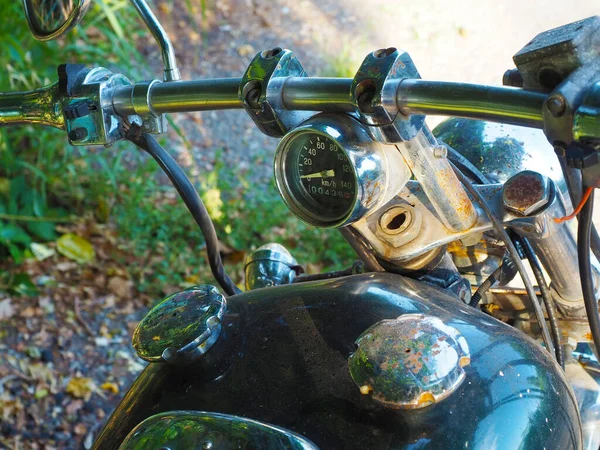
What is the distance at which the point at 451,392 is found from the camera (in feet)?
2.84

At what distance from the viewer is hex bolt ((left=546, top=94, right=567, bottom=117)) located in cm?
74

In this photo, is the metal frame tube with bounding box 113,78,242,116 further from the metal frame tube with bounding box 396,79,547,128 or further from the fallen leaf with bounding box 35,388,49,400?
the fallen leaf with bounding box 35,388,49,400

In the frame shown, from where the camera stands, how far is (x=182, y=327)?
1020 millimetres

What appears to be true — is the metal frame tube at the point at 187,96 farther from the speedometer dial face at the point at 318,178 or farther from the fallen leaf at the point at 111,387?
the fallen leaf at the point at 111,387

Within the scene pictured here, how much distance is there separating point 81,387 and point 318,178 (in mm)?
2177

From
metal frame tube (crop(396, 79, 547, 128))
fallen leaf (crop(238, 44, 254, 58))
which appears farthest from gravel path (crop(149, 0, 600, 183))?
metal frame tube (crop(396, 79, 547, 128))

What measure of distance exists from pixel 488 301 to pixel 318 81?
0.59 m

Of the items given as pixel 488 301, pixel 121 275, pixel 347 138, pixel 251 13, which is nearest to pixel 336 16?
pixel 251 13

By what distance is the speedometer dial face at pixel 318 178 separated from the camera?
0.99 meters

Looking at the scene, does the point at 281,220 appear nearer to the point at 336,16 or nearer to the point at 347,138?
the point at 336,16

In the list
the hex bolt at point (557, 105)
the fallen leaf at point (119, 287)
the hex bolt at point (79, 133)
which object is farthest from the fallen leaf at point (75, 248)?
the hex bolt at point (557, 105)

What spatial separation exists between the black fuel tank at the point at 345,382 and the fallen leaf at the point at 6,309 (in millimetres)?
2309

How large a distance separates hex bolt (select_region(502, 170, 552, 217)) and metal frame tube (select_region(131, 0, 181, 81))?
1.58 ft

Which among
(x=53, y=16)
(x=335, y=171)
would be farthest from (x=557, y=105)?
(x=53, y=16)
